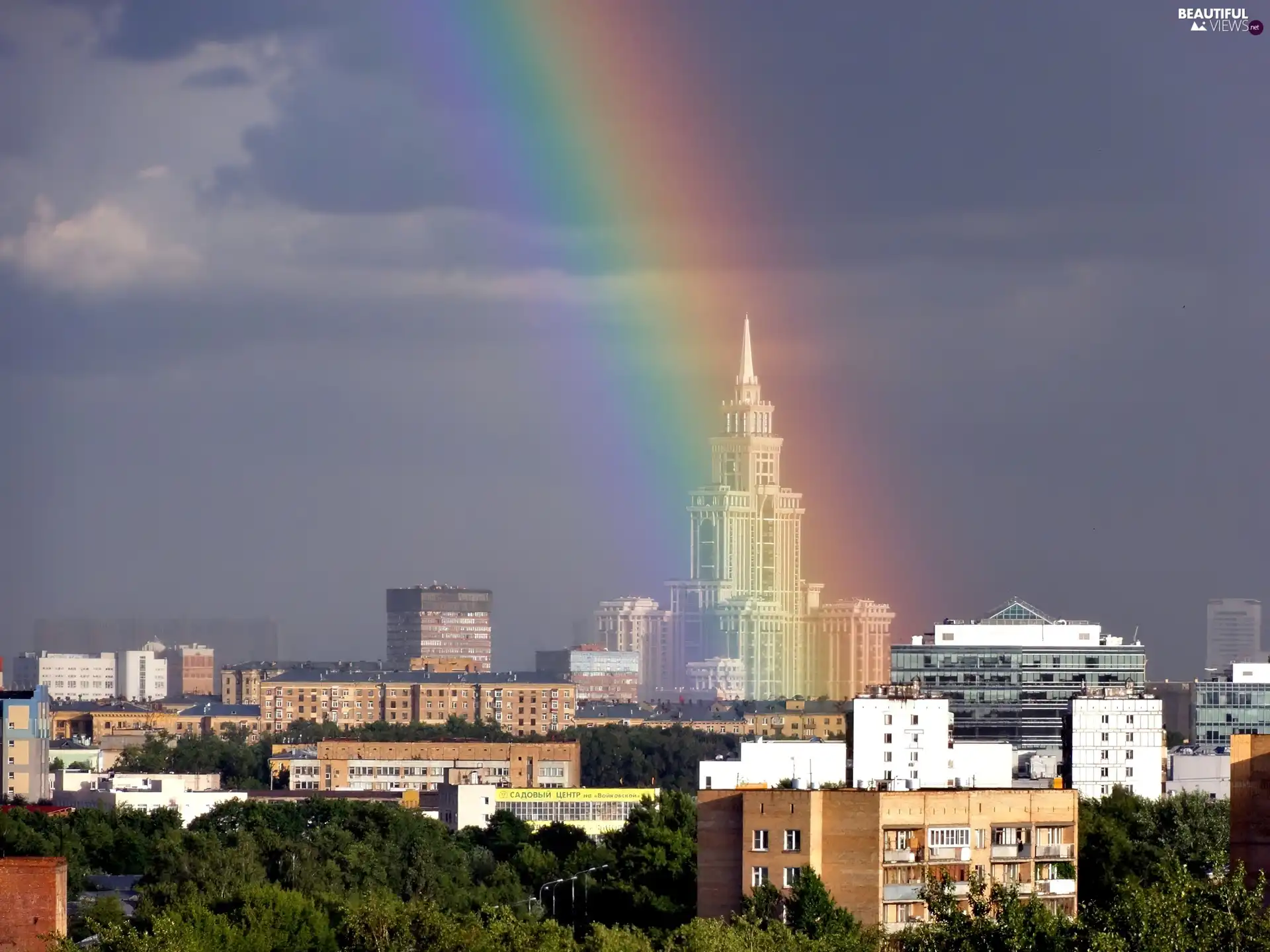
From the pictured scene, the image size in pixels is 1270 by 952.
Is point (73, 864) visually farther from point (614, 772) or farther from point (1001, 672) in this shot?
point (614, 772)

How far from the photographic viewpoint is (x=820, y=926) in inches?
1877

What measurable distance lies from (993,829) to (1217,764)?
45.4 metres

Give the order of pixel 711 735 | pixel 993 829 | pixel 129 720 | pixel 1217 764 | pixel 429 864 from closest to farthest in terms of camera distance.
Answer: pixel 993 829 < pixel 429 864 < pixel 1217 764 < pixel 711 735 < pixel 129 720

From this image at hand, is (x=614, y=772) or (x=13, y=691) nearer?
(x=13, y=691)

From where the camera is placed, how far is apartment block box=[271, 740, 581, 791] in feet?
455

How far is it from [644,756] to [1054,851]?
9698cm

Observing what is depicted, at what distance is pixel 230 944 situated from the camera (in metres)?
48.8

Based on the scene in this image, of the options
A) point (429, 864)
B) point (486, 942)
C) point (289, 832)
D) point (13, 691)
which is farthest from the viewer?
point (13, 691)

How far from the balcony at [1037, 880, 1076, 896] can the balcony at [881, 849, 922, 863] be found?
3063 millimetres

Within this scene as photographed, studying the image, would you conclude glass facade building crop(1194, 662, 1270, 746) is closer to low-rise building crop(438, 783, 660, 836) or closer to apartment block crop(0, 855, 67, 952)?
low-rise building crop(438, 783, 660, 836)

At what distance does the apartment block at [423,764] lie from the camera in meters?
139

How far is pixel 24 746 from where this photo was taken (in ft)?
418

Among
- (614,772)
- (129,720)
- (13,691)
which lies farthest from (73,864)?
(129,720)

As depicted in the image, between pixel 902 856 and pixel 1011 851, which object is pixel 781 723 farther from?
pixel 902 856
